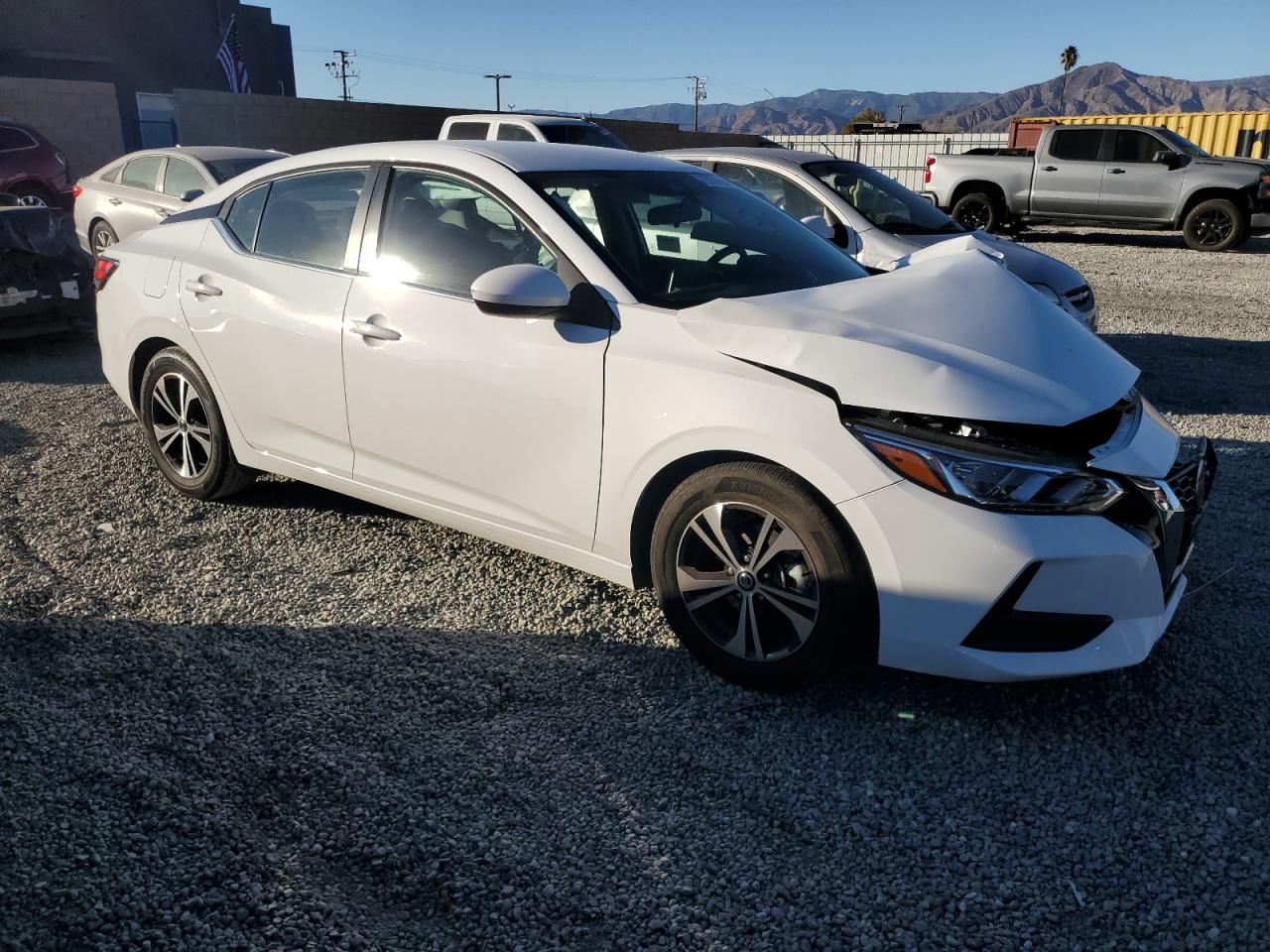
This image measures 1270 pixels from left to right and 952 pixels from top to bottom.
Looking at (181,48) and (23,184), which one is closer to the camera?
(23,184)

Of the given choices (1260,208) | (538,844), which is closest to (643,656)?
(538,844)

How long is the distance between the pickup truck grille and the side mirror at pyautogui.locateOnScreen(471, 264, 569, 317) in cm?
466

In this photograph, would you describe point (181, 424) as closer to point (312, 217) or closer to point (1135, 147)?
point (312, 217)

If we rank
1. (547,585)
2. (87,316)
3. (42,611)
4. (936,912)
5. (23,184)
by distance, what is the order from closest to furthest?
(936,912)
(42,611)
(547,585)
(87,316)
(23,184)

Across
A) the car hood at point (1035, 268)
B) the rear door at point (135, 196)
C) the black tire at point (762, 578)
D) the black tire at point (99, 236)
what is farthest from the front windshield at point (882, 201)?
the black tire at point (99, 236)

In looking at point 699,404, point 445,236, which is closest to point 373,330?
point 445,236

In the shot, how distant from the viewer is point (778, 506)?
294 cm

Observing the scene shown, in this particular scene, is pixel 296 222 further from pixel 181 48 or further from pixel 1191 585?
pixel 181 48

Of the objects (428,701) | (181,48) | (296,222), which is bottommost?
(428,701)

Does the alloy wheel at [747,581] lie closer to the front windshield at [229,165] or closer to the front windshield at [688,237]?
the front windshield at [688,237]

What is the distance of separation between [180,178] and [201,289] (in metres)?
6.77

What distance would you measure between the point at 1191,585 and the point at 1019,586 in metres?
1.71

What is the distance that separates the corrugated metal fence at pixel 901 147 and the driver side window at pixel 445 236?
2166 cm

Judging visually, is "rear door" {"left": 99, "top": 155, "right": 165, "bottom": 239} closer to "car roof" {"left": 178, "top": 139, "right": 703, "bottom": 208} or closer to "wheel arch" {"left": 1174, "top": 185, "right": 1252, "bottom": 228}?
"car roof" {"left": 178, "top": 139, "right": 703, "bottom": 208}
